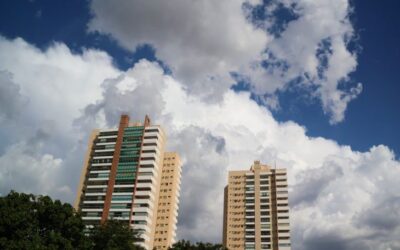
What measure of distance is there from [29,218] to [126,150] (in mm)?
58741

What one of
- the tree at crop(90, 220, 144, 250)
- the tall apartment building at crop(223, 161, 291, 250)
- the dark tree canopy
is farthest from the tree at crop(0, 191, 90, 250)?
the tall apartment building at crop(223, 161, 291, 250)

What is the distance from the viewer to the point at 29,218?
41.7 meters

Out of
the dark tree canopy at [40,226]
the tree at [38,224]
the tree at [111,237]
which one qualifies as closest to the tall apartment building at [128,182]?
the tree at [111,237]

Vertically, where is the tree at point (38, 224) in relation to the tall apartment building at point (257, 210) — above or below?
below

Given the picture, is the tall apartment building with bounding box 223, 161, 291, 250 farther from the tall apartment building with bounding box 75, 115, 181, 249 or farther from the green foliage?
the green foliage

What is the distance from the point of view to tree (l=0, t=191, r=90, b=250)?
131 feet

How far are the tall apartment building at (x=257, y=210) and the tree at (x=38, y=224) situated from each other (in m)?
87.9

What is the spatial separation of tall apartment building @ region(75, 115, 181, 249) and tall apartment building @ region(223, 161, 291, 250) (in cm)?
2890

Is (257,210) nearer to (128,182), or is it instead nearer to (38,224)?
(128,182)

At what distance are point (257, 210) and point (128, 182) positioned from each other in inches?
2099

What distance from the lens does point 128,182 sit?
9475 centimetres

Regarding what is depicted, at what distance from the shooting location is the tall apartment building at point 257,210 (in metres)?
122

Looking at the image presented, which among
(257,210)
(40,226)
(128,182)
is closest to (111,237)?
(40,226)

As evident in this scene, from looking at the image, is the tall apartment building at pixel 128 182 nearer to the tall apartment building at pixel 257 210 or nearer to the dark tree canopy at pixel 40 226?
the tall apartment building at pixel 257 210
